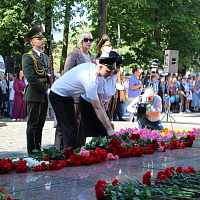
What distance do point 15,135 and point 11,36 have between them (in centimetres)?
1941

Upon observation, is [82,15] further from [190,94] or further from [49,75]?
[49,75]

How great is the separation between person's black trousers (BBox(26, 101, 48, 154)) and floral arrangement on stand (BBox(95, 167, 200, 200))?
2.89 meters

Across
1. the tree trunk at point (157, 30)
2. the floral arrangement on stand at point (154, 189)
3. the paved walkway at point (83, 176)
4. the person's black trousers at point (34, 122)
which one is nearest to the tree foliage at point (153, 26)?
the tree trunk at point (157, 30)

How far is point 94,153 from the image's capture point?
620 cm

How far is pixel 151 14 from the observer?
3412 cm

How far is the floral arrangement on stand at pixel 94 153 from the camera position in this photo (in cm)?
550

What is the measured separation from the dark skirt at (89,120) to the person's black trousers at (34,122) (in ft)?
→ 2.82

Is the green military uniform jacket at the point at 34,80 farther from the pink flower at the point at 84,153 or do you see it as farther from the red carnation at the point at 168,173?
the red carnation at the point at 168,173

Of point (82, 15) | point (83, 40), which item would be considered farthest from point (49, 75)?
point (82, 15)

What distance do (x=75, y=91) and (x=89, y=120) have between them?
649mm

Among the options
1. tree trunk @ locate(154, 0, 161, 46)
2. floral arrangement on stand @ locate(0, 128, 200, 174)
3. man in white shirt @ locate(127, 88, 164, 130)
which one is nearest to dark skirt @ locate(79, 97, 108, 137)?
floral arrangement on stand @ locate(0, 128, 200, 174)

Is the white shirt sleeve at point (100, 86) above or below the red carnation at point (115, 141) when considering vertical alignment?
above

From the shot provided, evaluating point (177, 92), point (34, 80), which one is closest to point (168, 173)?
point (34, 80)

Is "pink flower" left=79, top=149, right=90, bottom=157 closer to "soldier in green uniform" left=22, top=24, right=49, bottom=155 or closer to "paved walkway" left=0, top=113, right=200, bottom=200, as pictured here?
"paved walkway" left=0, top=113, right=200, bottom=200
